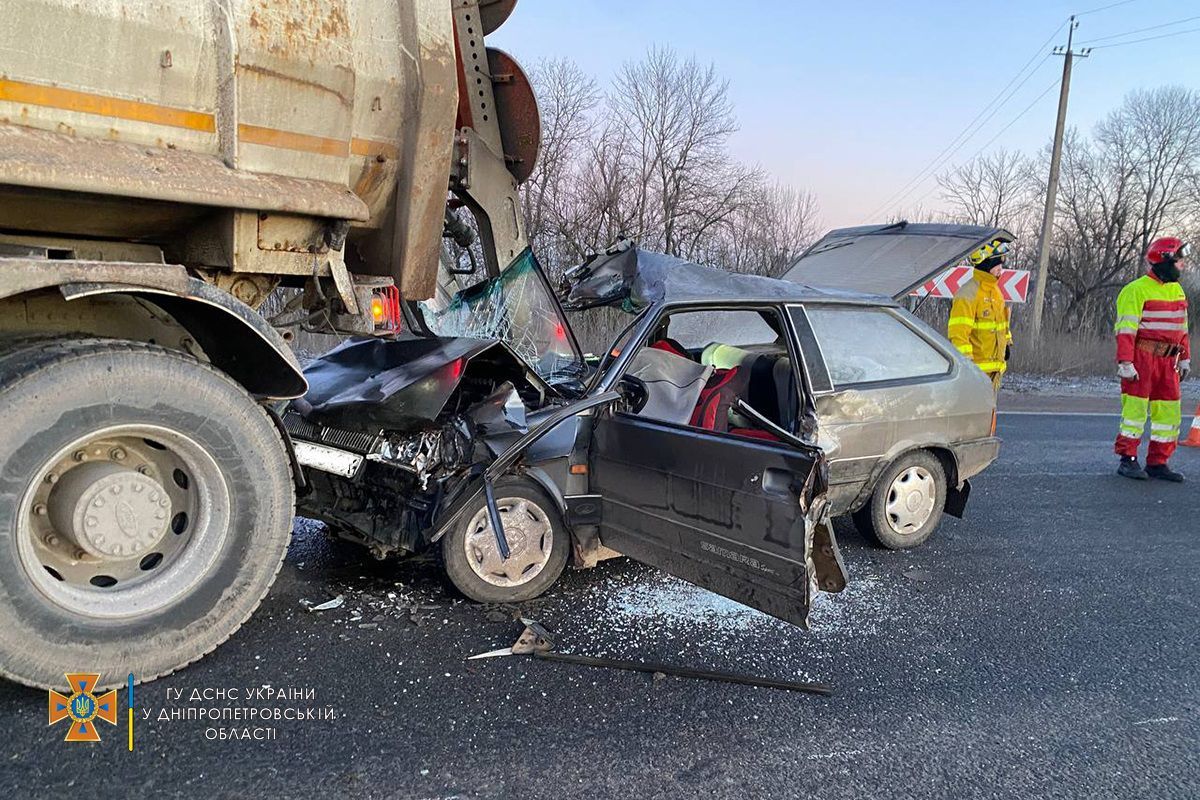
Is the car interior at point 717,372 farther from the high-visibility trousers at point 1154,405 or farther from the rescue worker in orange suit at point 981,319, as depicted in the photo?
the high-visibility trousers at point 1154,405

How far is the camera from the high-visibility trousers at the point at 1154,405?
647 cm

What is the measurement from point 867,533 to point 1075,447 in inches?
192

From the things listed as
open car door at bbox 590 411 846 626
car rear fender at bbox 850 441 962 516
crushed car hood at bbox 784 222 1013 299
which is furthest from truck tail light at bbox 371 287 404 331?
crushed car hood at bbox 784 222 1013 299

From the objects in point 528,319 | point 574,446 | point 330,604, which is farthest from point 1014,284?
point 330,604

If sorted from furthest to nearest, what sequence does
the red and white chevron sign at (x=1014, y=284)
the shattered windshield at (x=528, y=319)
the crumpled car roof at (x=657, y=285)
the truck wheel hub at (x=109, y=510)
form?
1. the red and white chevron sign at (x=1014, y=284)
2. the shattered windshield at (x=528, y=319)
3. the crumpled car roof at (x=657, y=285)
4. the truck wheel hub at (x=109, y=510)

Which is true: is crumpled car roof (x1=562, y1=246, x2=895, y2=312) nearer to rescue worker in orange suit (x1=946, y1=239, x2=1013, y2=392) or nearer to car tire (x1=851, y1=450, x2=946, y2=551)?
car tire (x1=851, y1=450, x2=946, y2=551)

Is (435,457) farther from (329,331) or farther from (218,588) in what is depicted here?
(218,588)

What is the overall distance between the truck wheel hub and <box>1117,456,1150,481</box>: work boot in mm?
7227

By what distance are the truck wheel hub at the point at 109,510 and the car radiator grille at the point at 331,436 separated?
0.76 meters

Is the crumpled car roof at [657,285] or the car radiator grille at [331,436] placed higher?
the crumpled car roof at [657,285]

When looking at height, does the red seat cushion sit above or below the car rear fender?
above

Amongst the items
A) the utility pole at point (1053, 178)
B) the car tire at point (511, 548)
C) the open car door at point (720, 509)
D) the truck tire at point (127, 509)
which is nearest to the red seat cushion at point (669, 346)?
the open car door at point (720, 509)

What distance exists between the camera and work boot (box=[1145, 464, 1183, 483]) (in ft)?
21.2

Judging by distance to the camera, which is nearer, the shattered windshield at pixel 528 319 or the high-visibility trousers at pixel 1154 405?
the shattered windshield at pixel 528 319
